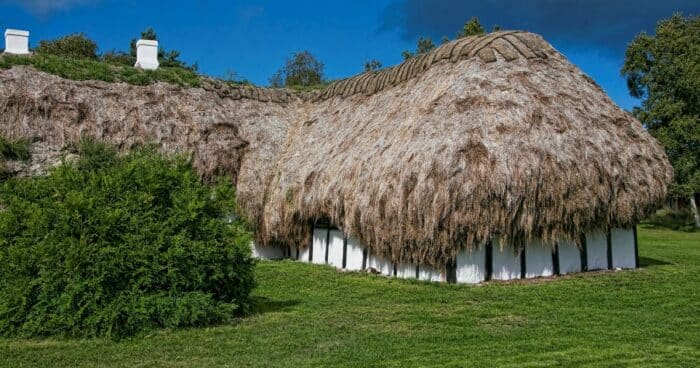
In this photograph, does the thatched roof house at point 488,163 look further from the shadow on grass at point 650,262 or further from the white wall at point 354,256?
the shadow on grass at point 650,262

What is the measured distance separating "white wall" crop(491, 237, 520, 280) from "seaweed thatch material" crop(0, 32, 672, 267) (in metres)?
0.35

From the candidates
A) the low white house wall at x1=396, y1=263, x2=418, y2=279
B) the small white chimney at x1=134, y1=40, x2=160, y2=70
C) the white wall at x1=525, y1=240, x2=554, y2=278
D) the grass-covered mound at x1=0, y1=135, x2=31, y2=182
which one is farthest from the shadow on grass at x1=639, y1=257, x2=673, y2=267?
the small white chimney at x1=134, y1=40, x2=160, y2=70

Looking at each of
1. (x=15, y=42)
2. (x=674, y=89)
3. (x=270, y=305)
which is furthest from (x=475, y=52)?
(x=674, y=89)

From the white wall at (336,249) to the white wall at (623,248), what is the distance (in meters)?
5.58

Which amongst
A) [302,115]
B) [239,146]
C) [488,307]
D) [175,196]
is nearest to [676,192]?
[302,115]

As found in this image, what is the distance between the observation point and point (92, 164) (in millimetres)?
16188

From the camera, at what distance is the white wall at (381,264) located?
13.8 m

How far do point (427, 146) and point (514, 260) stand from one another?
2.55 m

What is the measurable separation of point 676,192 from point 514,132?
22.4m

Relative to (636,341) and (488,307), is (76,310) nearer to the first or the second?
(488,307)

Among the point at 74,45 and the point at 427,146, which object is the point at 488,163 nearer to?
the point at 427,146

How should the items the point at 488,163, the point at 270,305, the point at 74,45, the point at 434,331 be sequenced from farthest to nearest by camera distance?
the point at 74,45, the point at 488,163, the point at 270,305, the point at 434,331

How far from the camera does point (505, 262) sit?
12.5m

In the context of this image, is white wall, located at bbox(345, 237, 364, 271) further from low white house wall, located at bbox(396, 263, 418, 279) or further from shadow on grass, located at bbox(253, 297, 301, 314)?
shadow on grass, located at bbox(253, 297, 301, 314)
